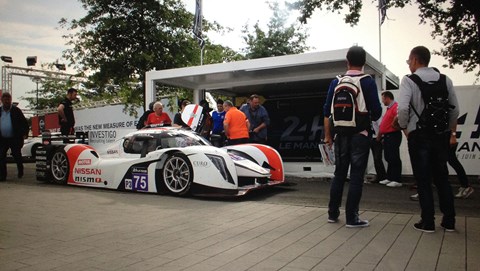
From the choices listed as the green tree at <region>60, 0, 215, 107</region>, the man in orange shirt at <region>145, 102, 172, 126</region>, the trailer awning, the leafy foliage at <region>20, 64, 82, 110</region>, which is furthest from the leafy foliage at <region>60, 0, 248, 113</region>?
the leafy foliage at <region>20, 64, 82, 110</region>

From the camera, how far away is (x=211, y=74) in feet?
33.4

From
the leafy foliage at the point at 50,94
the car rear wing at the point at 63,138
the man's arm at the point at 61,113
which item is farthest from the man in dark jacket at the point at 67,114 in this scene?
the leafy foliage at the point at 50,94

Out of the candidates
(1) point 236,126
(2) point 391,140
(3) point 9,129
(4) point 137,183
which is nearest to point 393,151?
(2) point 391,140

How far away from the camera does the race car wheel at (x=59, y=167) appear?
7.55m

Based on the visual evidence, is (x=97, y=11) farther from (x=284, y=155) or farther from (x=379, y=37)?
(x=379, y=37)

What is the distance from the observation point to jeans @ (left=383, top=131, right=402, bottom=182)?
726 cm

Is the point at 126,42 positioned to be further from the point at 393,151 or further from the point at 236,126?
the point at 393,151

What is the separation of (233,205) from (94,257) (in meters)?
2.56

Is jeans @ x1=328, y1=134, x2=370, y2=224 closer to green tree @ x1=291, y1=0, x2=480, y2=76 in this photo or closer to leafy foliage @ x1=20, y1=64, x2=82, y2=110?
green tree @ x1=291, y1=0, x2=480, y2=76

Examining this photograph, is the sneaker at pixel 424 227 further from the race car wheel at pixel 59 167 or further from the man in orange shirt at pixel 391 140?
the race car wheel at pixel 59 167

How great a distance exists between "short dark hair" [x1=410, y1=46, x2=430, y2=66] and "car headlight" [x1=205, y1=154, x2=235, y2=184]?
3.04 meters

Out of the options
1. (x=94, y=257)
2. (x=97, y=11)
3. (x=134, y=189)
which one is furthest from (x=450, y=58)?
(x=94, y=257)

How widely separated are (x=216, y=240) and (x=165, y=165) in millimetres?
2952

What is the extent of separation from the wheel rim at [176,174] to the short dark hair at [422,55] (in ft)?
12.0
